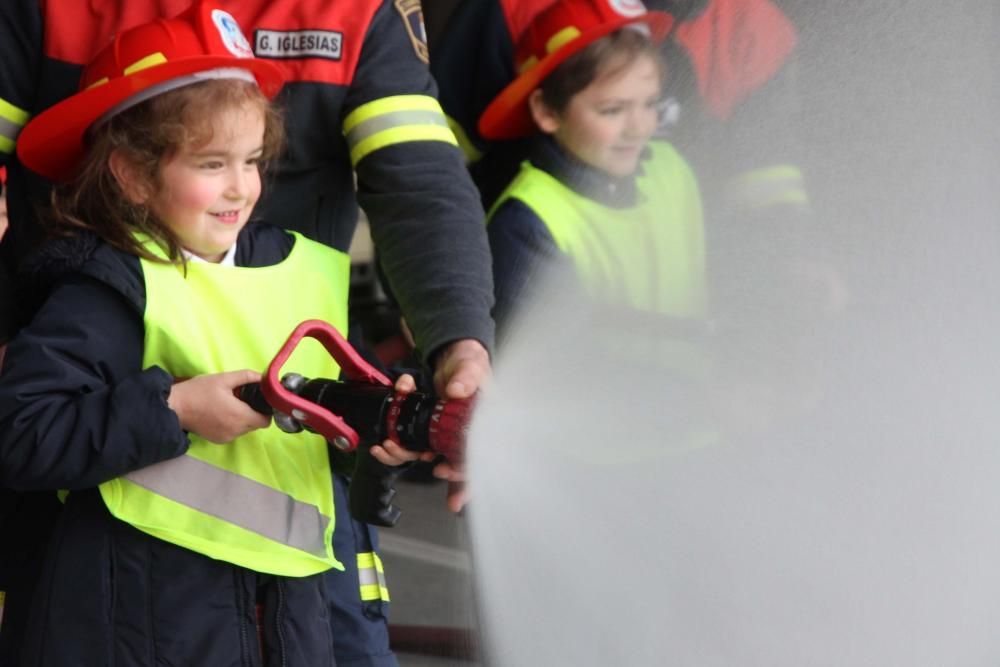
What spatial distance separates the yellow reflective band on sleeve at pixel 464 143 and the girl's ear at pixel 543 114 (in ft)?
0.46

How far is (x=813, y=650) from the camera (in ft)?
6.38

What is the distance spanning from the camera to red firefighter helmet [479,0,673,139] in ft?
7.02

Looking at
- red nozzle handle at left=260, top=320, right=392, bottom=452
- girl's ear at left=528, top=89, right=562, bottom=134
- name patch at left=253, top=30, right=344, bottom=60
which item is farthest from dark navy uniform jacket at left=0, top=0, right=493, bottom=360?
girl's ear at left=528, top=89, right=562, bottom=134

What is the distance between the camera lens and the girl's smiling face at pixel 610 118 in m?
2.13

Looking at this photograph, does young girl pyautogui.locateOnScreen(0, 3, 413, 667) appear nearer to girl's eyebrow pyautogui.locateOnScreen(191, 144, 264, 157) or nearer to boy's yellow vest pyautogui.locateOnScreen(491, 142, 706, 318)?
girl's eyebrow pyautogui.locateOnScreen(191, 144, 264, 157)

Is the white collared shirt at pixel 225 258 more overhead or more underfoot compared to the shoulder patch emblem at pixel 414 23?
more underfoot

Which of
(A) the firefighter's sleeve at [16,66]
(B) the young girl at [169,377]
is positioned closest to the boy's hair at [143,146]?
(B) the young girl at [169,377]

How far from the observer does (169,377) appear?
1295 millimetres

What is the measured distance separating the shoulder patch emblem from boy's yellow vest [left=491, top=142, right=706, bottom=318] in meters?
0.41

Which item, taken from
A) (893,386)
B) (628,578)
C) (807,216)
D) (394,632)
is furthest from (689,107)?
(394,632)

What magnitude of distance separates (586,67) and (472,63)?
209 mm

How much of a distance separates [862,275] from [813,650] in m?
0.60

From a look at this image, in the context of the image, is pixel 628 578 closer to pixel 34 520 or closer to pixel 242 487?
pixel 242 487

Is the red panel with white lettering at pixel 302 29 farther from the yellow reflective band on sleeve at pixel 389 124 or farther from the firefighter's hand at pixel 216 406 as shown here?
the firefighter's hand at pixel 216 406
